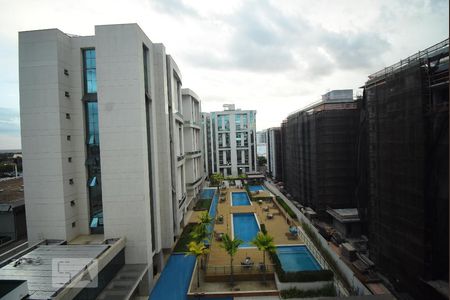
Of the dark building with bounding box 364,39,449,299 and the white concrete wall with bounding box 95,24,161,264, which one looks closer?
the dark building with bounding box 364,39,449,299

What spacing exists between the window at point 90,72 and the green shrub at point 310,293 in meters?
19.5

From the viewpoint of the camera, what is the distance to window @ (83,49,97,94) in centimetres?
1839

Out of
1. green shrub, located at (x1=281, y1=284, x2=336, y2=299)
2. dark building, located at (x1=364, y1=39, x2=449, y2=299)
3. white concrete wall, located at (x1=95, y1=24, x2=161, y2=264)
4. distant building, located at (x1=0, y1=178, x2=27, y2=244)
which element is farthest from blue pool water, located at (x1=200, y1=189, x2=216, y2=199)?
dark building, located at (x1=364, y1=39, x2=449, y2=299)

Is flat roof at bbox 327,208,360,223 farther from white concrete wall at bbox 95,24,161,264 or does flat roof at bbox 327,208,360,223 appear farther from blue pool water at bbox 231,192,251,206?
blue pool water at bbox 231,192,251,206

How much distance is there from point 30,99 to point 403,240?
25708mm

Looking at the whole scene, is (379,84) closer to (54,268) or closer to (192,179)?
(54,268)

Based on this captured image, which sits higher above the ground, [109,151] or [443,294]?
[109,151]

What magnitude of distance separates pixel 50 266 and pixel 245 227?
21.8 meters

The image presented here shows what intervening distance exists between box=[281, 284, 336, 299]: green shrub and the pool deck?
4.12 m

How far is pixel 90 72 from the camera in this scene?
Result: 18406 millimetres

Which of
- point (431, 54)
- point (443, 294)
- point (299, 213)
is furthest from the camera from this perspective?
point (299, 213)

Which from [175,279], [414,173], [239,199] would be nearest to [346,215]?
[414,173]

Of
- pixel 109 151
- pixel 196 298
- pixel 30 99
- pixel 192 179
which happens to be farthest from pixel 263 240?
pixel 192 179

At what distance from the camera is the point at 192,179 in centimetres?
3900
